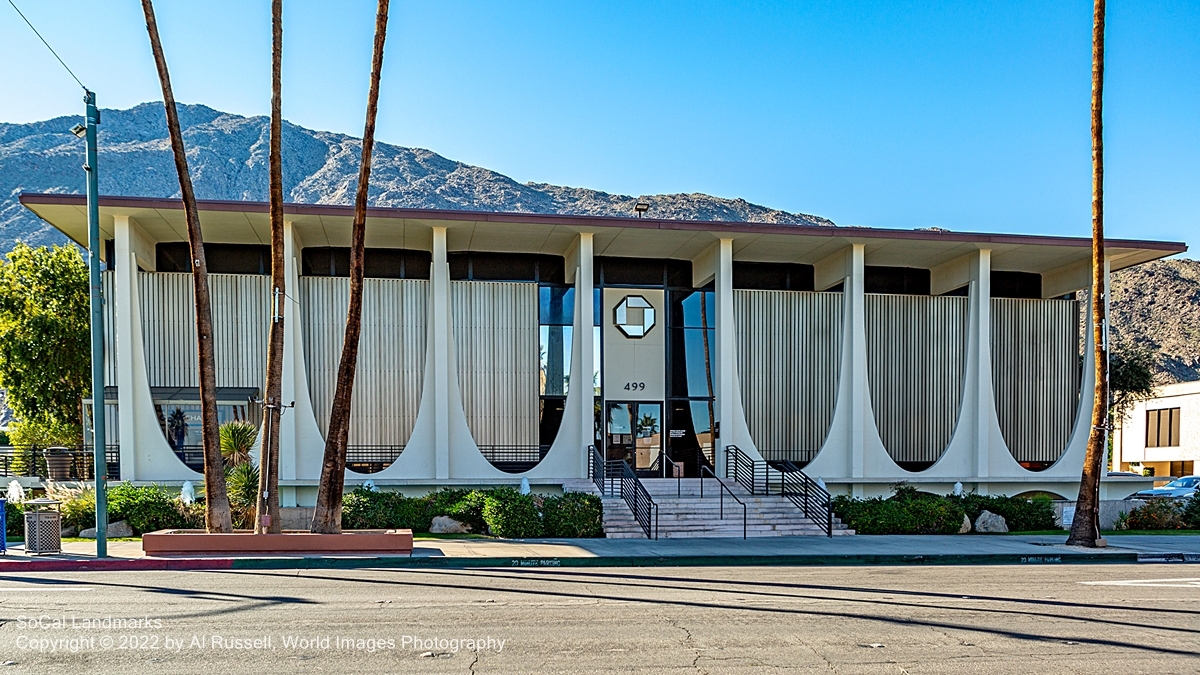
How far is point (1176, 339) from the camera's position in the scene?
296 feet

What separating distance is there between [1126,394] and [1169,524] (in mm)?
24766

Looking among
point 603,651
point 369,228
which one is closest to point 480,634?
point 603,651

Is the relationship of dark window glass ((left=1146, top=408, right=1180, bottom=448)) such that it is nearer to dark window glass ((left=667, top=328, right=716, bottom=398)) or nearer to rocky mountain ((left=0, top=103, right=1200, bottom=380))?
dark window glass ((left=667, top=328, right=716, bottom=398))

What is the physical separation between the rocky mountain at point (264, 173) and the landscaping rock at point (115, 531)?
130 metres

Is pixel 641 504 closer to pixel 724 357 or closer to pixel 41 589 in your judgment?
pixel 724 357

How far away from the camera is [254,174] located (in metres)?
169

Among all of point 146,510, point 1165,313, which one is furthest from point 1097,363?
point 1165,313

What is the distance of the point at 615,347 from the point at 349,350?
1232 cm

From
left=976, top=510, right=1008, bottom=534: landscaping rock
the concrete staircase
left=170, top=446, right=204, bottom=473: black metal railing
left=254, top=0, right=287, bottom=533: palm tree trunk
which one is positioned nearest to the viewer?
left=254, top=0, right=287, bottom=533: palm tree trunk

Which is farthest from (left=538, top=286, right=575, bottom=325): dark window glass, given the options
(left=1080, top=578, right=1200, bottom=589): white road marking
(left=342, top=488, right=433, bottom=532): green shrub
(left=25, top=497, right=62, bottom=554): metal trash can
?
(left=1080, top=578, right=1200, bottom=589): white road marking

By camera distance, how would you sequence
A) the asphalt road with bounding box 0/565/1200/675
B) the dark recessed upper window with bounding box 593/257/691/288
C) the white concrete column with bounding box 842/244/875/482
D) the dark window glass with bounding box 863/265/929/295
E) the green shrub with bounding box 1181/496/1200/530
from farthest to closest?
the dark window glass with bounding box 863/265/929/295, the dark recessed upper window with bounding box 593/257/691/288, the white concrete column with bounding box 842/244/875/482, the green shrub with bounding box 1181/496/1200/530, the asphalt road with bounding box 0/565/1200/675

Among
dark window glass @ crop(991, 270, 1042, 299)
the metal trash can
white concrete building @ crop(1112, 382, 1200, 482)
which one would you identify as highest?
dark window glass @ crop(991, 270, 1042, 299)

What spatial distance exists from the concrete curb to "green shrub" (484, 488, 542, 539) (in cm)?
392

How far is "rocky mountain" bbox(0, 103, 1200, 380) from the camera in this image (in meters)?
153
